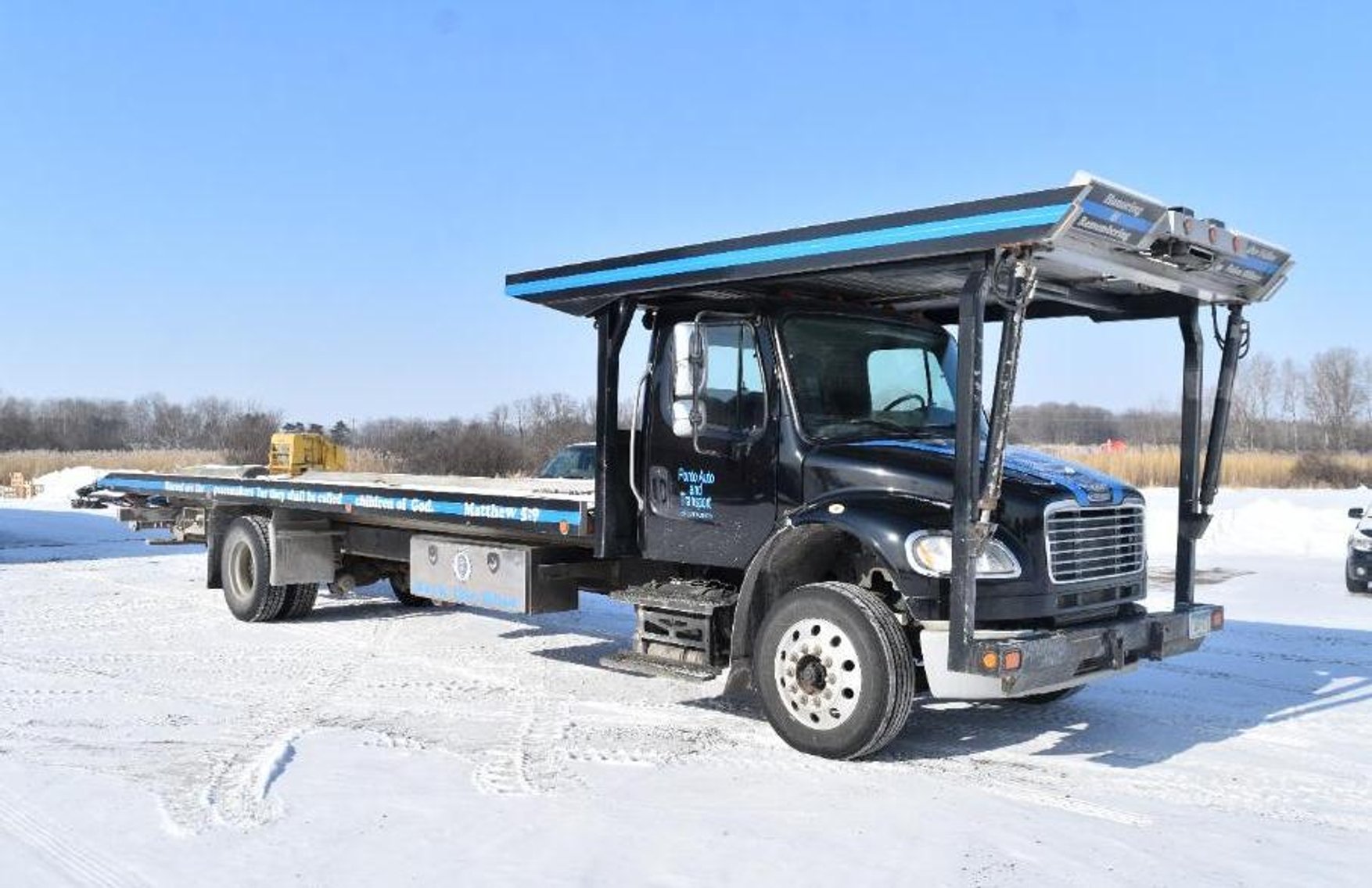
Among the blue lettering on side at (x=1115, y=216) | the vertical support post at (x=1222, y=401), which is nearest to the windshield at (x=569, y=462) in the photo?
the vertical support post at (x=1222, y=401)

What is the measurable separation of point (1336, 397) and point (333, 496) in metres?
66.9

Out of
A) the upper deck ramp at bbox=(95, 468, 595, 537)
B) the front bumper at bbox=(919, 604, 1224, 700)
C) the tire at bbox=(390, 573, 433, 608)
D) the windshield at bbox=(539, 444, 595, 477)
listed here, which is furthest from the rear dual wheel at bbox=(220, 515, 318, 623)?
the front bumper at bbox=(919, 604, 1224, 700)

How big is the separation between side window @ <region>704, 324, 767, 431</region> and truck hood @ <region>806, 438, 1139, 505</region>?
1.79 ft

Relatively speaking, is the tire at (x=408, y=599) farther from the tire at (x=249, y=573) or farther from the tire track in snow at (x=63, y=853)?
the tire track in snow at (x=63, y=853)

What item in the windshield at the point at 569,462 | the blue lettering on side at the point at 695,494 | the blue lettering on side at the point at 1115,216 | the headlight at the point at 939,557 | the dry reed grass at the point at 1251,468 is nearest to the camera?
the blue lettering on side at the point at 1115,216

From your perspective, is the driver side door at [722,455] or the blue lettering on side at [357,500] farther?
the blue lettering on side at [357,500]

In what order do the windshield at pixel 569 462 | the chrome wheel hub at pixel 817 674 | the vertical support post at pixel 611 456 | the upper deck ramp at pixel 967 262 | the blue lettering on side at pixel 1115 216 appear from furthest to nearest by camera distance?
the windshield at pixel 569 462, the vertical support post at pixel 611 456, the chrome wheel hub at pixel 817 674, the upper deck ramp at pixel 967 262, the blue lettering on side at pixel 1115 216

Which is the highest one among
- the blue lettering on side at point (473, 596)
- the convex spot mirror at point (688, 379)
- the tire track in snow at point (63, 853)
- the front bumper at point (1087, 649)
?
the convex spot mirror at point (688, 379)

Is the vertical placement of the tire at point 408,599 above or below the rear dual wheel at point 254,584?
below

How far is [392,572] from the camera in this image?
1146 centimetres

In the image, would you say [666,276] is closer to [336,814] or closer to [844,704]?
[844,704]

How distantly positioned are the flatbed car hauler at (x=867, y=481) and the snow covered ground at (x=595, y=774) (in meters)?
0.56

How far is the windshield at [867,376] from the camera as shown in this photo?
7.15 metres

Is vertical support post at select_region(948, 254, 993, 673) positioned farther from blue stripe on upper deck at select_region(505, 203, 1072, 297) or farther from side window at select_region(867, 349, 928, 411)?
side window at select_region(867, 349, 928, 411)
